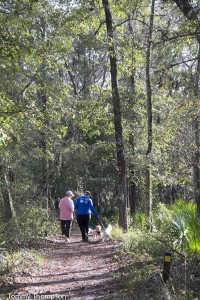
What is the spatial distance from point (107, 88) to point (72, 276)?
10306mm

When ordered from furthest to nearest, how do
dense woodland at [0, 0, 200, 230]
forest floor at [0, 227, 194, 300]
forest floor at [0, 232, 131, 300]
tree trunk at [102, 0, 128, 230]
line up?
tree trunk at [102, 0, 128, 230] < dense woodland at [0, 0, 200, 230] < forest floor at [0, 232, 131, 300] < forest floor at [0, 227, 194, 300]

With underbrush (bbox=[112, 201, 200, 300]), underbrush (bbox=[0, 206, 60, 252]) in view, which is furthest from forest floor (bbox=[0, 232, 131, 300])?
underbrush (bbox=[0, 206, 60, 252])

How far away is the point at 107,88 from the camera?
16391mm

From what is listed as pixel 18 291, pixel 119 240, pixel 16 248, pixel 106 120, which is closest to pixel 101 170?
pixel 106 120

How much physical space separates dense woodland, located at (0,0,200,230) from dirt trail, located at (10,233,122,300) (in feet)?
9.38

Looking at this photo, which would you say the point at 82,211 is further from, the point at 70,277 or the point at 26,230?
the point at 70,277

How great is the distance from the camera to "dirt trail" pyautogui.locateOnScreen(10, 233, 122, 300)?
635 centimetres

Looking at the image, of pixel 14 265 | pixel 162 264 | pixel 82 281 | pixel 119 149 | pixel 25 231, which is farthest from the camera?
pixel 119 149

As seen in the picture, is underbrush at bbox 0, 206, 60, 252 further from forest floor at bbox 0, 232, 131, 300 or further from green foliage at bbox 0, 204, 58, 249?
forest floor at bbox 0, 232, 131, 300

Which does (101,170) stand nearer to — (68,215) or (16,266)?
(68,215)

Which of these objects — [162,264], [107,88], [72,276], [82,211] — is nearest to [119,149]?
[82,211]

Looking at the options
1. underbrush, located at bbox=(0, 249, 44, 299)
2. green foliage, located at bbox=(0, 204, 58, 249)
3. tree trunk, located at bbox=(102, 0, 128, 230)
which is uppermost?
tree trunk, located at bbox=(102, 0, 128, 230)

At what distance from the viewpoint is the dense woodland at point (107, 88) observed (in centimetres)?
759

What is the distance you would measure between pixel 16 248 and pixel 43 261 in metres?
0.89
